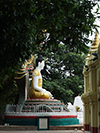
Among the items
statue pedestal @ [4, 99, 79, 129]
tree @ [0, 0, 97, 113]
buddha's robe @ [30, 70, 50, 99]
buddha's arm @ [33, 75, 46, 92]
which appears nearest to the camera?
tree @ [0, 0, 97, 113]

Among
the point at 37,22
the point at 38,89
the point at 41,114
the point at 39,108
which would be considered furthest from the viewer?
the point at 38,89

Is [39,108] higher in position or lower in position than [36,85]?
lower

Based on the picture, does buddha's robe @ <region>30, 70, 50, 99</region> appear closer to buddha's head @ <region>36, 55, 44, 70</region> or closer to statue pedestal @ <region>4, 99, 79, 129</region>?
buddha's head @ <region>36, 55, 44, 70</region>

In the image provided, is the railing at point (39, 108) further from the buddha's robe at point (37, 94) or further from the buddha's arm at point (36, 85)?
the buddha's arm at point (36, 85)

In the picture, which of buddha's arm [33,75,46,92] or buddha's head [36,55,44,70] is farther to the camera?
buddha's head [36,55,44,70]

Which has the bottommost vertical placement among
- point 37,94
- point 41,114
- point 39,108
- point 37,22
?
point 41,114

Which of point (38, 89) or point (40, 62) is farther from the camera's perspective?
point (40, 62)

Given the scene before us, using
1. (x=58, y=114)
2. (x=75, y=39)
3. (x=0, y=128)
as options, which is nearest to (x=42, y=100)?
(x=58, y=114)

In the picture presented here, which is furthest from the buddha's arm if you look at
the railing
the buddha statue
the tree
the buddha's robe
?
the tree

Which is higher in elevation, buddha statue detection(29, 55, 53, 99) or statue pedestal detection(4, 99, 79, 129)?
buddha statue detection(29, 55, 53, 99)

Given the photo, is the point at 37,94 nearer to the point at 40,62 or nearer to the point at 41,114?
the point at 41,114

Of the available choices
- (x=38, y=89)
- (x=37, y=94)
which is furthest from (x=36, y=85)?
(x=37, y=94)

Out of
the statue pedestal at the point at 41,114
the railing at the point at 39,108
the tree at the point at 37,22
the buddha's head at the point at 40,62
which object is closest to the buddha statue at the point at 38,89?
the buddha's head at the point at 40,62

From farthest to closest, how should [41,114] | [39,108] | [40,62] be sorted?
[40,62] < [39,108] < [41,114]
